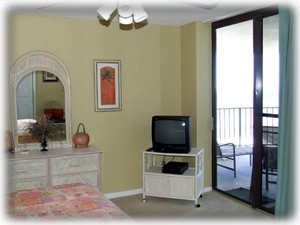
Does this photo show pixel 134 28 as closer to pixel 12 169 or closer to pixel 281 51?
pixel 281 51

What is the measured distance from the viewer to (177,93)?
185 inches

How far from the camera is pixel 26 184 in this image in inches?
137

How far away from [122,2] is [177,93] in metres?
2.45

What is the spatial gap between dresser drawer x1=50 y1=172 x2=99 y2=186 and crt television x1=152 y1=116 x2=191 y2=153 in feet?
2.74

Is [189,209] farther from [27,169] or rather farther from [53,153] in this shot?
[27,169]

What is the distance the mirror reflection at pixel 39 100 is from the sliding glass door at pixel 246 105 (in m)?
2.04

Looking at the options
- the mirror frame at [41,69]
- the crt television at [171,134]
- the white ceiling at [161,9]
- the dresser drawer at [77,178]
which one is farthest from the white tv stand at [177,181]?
the white ceiling at [161,9]

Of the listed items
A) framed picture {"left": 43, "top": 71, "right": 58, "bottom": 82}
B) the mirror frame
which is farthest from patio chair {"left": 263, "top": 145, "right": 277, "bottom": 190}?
framed picture {"left": 43, "top": 71, "right": 58, "bottom": 82}

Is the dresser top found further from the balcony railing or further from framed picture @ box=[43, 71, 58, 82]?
the balcony railing

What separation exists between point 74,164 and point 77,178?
0.16m

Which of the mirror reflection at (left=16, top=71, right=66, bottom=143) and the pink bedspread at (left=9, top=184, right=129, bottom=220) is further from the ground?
the mirror reflection at (left=16, top=71, right=66, bottom=143)

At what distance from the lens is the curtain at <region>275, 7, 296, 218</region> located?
2998 millimetres

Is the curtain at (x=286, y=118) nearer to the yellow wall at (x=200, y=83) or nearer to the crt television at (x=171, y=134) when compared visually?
the crt television at (x=171, y=134)

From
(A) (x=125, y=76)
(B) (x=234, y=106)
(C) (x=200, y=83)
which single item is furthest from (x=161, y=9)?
(B) (x=234, y=106)
